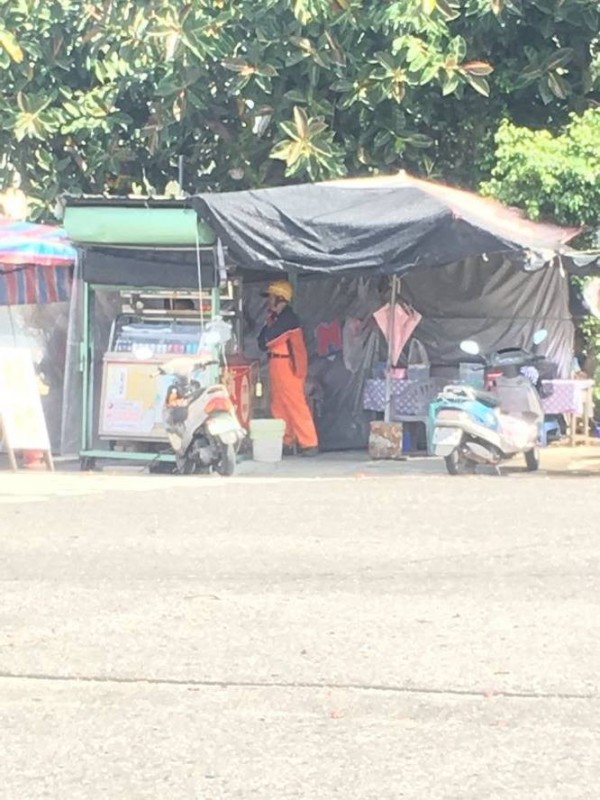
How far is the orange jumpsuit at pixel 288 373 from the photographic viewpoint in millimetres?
15938

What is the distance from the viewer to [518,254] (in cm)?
1397

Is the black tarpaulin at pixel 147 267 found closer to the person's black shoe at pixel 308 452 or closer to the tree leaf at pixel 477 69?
the person's black shoe at pixel 308 452

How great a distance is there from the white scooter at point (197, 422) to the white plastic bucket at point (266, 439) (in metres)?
0.83

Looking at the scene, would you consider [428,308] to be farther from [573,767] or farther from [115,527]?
[573,767]

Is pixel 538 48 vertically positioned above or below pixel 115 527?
above

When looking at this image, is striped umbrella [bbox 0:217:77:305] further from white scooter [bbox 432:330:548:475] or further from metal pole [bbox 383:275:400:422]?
white scooter [bbox 432:330:548:475]

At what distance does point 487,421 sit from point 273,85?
5.54m

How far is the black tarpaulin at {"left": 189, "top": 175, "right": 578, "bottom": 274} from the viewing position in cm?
1402

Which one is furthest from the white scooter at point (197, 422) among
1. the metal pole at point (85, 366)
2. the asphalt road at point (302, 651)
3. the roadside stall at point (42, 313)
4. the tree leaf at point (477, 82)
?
the tree leaf at point (477, 82)

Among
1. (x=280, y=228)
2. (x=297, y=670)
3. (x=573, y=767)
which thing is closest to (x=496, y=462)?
(x=280, y=228)

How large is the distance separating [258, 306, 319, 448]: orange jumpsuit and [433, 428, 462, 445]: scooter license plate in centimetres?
252

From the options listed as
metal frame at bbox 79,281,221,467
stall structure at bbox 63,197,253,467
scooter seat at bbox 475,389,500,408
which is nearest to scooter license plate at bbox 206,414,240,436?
stall structure at bbox 63,197,253,467

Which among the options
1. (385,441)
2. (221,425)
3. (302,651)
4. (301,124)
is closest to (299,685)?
(302,651)

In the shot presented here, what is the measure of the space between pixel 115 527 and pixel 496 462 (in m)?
4.68
